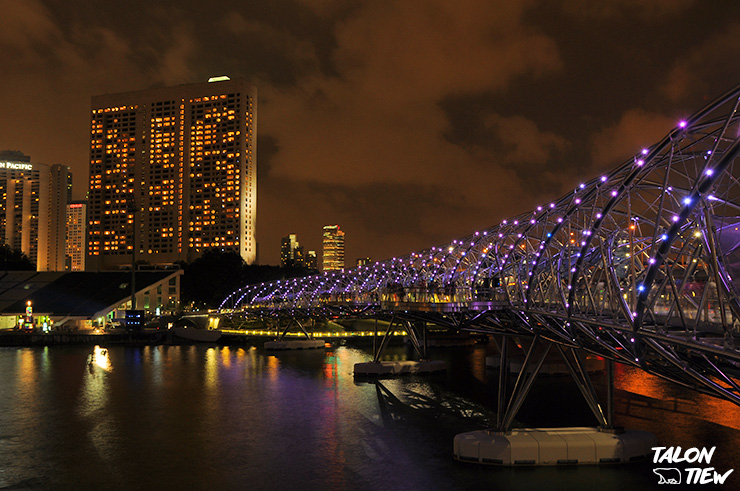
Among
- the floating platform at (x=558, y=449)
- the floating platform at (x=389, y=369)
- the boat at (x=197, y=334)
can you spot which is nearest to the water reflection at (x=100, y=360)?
the boat at (x=197, y=334)

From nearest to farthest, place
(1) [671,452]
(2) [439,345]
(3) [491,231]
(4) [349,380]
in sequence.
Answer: (1) [671,452] < (3) [491,231] < (4) [349,380] < (2) [439,345]

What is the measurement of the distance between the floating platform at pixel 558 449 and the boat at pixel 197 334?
85.6 m

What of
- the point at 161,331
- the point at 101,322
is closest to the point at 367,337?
the point at 161,331

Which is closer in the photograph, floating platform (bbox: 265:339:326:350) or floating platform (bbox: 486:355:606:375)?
floating platform (bbox: 486:355:606:375)

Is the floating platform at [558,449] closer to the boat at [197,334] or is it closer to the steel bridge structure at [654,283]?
the steel bridge structure at [654,283]

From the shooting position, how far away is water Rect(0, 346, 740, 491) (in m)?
29.7

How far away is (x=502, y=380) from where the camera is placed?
3697 cm

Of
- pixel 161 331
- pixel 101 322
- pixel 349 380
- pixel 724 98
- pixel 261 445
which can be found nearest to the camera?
pixel 724 98

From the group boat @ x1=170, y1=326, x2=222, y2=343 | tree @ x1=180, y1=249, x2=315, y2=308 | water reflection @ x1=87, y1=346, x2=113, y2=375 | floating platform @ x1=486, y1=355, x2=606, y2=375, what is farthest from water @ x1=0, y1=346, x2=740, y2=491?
tree @ x1=180, y1=249, x2=315, y2=308

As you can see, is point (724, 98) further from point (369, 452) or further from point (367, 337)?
point (367, 337)

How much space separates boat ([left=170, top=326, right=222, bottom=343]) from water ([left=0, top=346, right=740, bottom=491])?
39.7m

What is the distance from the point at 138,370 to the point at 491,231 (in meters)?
44.2

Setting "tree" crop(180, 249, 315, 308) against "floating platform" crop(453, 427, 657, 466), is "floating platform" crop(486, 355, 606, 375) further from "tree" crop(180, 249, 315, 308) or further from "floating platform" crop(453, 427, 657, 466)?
"tree" crop(180, 249, 315, 308)

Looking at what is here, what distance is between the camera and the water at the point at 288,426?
2970cm
